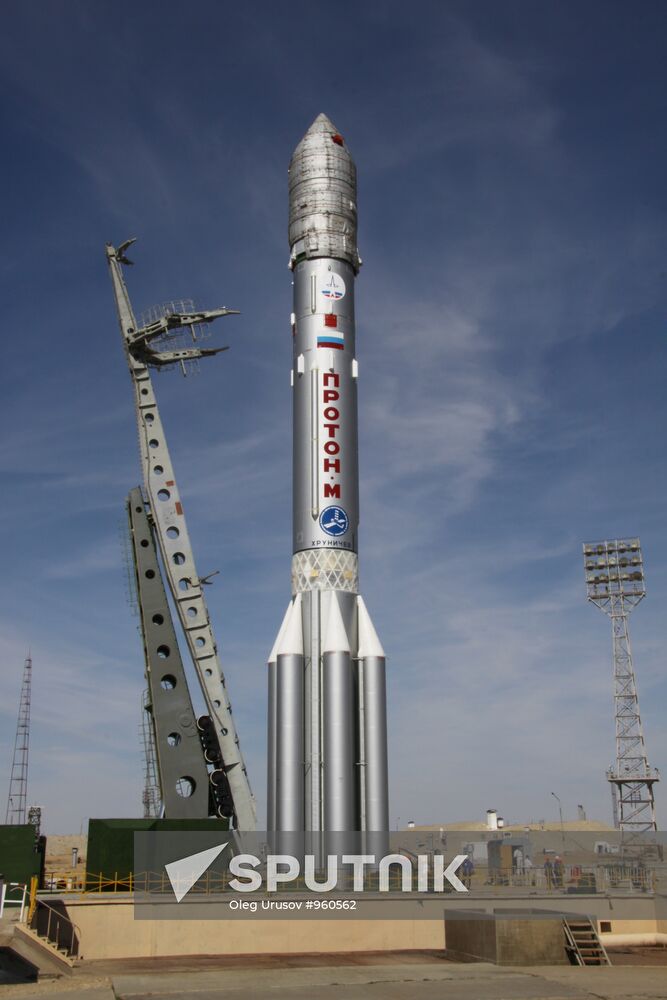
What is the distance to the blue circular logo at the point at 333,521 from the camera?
38438 millimetres

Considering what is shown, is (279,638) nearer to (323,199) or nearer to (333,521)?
(333,521)

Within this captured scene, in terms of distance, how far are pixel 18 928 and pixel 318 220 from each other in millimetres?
30286

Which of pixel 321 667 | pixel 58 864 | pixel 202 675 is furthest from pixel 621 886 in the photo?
pixel 58 864

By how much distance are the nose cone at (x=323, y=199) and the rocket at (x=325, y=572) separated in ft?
0.18

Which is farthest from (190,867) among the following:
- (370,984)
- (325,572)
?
(370,984)

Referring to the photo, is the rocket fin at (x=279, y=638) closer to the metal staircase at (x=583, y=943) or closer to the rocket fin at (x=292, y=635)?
the rocket fin at (x=292, y=635)

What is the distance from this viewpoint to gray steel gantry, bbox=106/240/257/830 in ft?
138

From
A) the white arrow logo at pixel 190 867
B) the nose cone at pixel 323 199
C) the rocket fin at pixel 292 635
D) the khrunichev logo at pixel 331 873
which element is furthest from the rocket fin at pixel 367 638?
the nose cone at pixel 323 199

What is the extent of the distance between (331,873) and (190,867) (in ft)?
18.7

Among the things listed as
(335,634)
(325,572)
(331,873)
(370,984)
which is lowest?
(370,984)

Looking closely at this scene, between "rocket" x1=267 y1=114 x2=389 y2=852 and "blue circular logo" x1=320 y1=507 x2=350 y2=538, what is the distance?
40 mm

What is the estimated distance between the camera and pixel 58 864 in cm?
6266

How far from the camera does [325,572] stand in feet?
126

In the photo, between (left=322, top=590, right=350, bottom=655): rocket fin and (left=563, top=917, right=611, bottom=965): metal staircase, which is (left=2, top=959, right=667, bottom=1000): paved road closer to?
(left=563, top=917, right=611, bottom=965): metal staircase
